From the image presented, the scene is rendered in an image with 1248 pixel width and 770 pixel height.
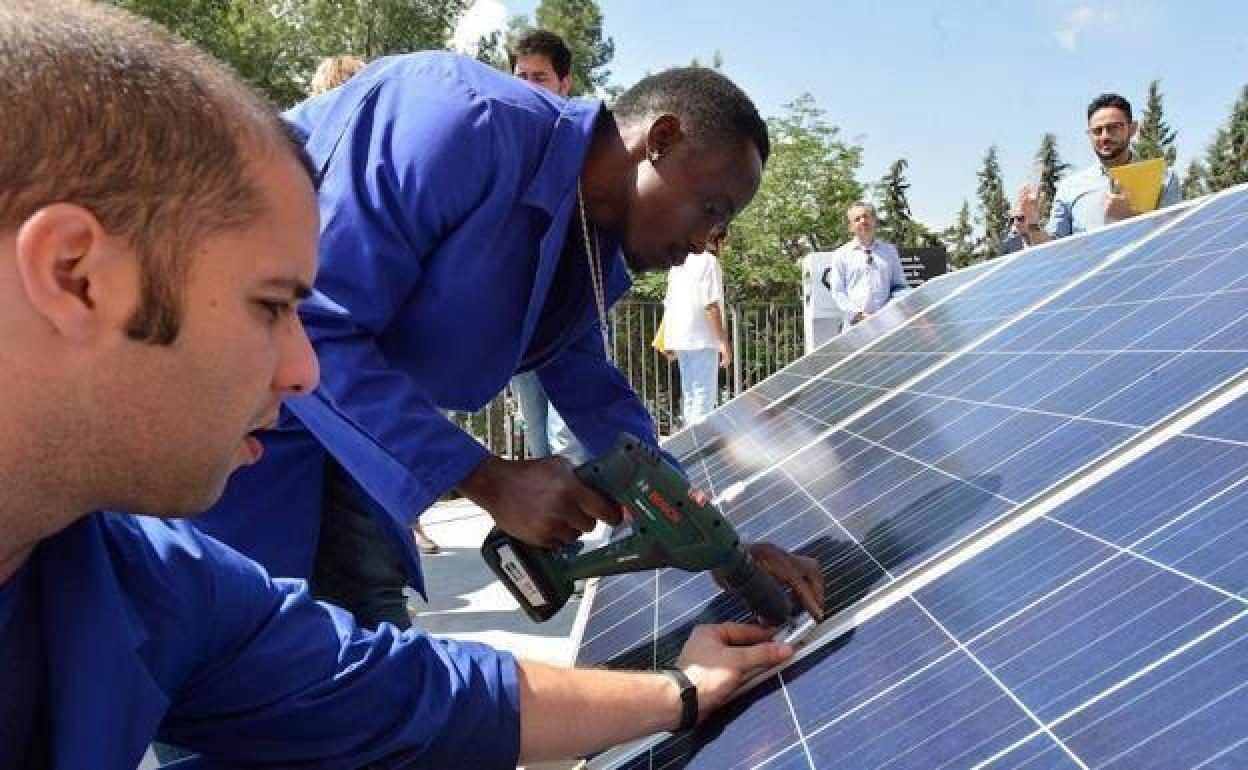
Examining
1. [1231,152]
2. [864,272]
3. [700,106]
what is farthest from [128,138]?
[1231,152]

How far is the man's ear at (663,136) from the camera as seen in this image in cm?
250

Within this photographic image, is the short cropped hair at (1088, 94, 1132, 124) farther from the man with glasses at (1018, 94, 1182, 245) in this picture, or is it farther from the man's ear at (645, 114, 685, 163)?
the man's ear at (645, 114, 685, 163)

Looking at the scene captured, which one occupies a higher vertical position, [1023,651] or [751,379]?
[1023,651]

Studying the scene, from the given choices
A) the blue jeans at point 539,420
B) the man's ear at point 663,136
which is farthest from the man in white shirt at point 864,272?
the man's ear at point 663,136

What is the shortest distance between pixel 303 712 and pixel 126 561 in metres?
0.40

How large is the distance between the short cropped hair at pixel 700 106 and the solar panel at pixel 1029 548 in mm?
914

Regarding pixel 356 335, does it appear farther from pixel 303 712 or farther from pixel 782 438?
pixel 782 438

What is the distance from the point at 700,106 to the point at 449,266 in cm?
73

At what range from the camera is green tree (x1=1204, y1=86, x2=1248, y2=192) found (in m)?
57.5

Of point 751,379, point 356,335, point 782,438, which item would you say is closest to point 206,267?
point 356,335

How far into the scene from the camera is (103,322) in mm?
1109

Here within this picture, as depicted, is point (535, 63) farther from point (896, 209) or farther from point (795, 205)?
point (896, 209)

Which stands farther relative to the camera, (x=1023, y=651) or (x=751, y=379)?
(x=751, y=379)

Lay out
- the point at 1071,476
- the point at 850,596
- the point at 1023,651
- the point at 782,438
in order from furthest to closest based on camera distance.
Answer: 1. the point at 782,438
2. the point at 850,596
3. the point at 1071,476
4. the point at 1023,651
